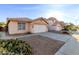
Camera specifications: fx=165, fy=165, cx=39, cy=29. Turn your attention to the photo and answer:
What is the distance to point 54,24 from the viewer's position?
8.42 ft

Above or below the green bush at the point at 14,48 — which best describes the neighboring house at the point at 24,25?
above

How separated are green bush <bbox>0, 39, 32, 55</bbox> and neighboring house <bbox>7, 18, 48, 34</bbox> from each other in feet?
0.56

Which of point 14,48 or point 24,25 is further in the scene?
point 24,25

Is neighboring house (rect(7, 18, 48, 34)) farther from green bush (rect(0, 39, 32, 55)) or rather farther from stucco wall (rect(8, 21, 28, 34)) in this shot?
green bush (rect(0, 39, 32, 55))

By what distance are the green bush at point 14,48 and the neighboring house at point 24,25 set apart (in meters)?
0.17

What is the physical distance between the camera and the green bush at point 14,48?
7.94 feet

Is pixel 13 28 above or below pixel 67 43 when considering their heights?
above

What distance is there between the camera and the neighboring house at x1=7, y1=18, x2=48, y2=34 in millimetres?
2498

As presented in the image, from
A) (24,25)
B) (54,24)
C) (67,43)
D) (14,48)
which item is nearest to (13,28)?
(24,25)

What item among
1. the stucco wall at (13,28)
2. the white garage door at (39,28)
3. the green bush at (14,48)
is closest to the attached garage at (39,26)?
the white garage door at (39,28)

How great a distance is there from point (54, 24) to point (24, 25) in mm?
465

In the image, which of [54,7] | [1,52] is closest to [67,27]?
[54,7]

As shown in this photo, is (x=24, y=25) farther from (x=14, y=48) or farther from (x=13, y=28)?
(x=14, y=48)

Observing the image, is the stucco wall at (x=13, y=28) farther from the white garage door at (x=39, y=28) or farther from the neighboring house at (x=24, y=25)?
the white garage door at (x=39, y=28)
